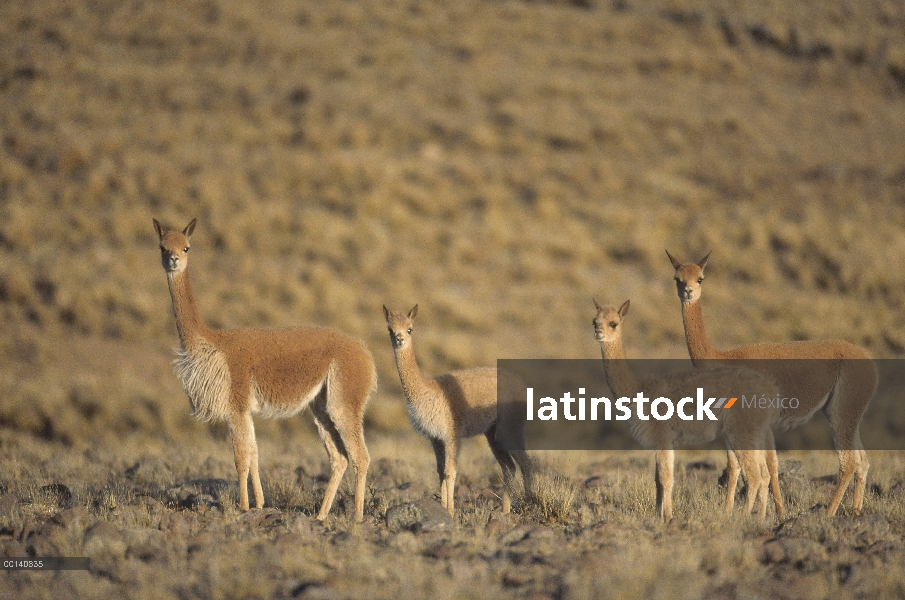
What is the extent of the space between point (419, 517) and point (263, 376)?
201 cm

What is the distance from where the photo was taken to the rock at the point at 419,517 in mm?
7375

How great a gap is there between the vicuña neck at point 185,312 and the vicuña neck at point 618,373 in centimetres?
369

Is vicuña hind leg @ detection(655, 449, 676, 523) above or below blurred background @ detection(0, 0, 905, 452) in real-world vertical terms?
below

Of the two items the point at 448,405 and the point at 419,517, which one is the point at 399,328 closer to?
the point at 448,405

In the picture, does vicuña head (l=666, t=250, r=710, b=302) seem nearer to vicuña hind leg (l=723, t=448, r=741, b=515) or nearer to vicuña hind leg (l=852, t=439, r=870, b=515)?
vicuña hind leg (l=723, t=448, r=741, b=515)

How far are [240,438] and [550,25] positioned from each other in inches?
1073

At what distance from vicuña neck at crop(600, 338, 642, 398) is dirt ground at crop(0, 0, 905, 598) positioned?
113 centimetres

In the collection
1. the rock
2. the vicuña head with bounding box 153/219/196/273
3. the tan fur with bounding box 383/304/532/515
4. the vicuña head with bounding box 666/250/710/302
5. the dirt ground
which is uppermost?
the dirt ground

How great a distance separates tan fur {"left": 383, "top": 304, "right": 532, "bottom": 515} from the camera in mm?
8289

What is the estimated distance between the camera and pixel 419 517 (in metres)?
7.45

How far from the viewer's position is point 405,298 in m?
23.4

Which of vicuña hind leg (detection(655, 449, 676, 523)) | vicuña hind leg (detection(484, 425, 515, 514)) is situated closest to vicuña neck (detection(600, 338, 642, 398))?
vicuña hind leg (detection(655, 449, 676, 523))

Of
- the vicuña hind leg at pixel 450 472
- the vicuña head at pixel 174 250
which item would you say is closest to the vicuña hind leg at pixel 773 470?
the vicuña hind leg at pixel 450 472

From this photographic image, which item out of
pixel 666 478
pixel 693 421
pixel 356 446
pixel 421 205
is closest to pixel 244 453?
pixel 356 446
